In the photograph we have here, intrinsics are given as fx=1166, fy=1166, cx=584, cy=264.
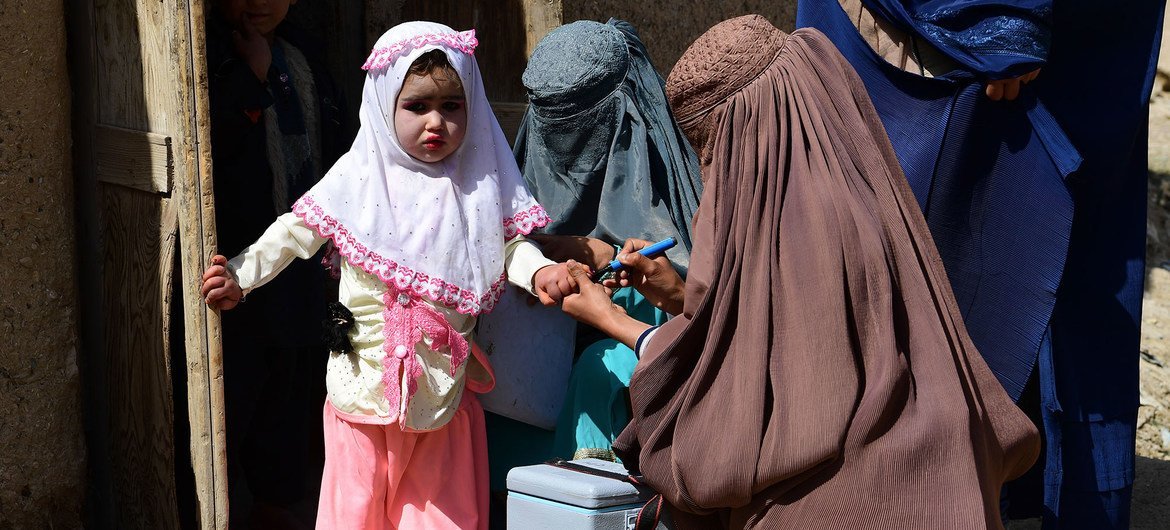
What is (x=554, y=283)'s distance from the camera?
2.86 m

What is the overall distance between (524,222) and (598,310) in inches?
17.1

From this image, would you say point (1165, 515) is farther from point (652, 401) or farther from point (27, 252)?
point (27, 252)

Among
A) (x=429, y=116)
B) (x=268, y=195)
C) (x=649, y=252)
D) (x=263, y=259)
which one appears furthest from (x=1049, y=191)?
(x=268, y=195)

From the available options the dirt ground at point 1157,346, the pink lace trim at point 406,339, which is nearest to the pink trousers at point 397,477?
the pink lace trim at point 406,339

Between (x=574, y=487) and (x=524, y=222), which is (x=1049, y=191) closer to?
(x=524, y=222)

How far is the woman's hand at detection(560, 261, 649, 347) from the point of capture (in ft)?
8.63

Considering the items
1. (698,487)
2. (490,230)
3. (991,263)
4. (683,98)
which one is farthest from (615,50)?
(698,487)

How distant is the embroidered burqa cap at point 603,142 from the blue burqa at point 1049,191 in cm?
56

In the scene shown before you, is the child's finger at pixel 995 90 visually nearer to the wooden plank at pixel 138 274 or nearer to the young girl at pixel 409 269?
the young girl at pixel 409 269

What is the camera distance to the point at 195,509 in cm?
322

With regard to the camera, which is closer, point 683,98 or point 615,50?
point 683,98

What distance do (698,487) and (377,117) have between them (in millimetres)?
1311

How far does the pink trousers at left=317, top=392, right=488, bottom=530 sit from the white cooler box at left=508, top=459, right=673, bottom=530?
1.12 ft

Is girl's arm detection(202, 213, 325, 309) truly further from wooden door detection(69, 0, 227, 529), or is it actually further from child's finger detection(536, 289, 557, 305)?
child's finger detection(536, 289, 557, 305)
